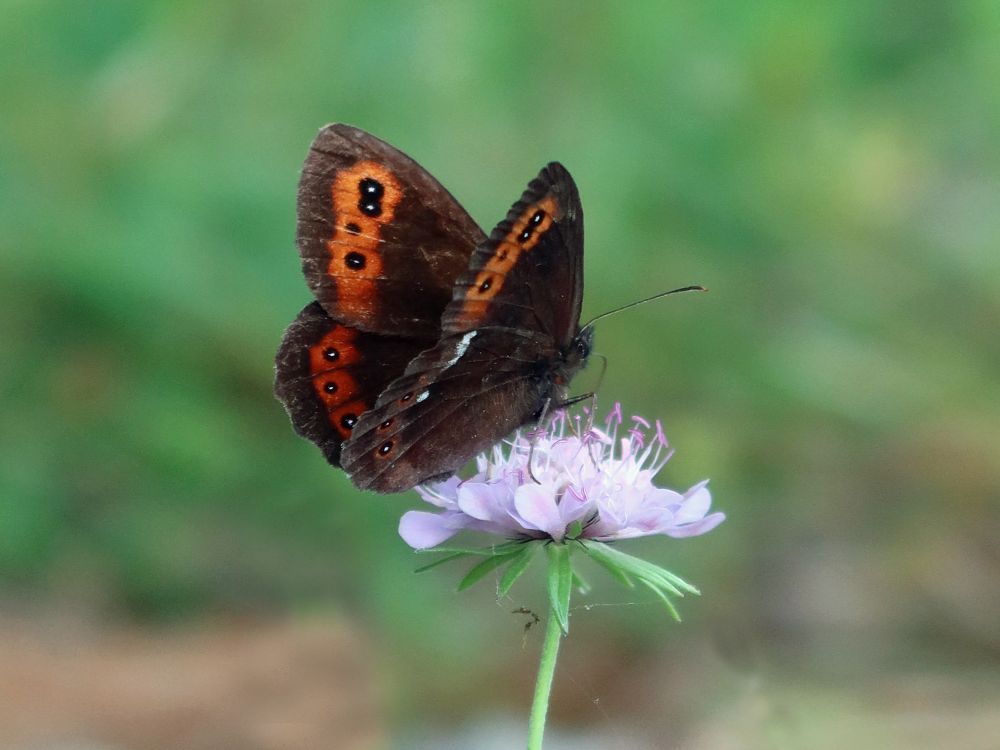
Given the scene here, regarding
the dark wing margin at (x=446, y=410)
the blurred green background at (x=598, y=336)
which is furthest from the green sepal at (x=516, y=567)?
the blurred green background at (x=598, y=336)

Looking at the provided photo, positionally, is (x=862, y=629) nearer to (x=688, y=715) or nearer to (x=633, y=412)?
(x=688, y=715)

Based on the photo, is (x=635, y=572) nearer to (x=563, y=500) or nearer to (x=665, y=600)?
(x=665, y=600)

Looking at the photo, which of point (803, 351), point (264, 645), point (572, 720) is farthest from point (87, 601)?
point (803, 351)

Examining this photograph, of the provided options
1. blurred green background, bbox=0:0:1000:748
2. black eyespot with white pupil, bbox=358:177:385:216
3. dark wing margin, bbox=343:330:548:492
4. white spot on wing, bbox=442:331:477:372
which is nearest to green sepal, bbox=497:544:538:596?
dark wing margin, bbox=343:330:548:492

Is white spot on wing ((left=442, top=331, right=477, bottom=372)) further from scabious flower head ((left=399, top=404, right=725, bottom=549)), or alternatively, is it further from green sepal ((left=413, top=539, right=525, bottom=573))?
green sepal ((left=413, top=539, right=525, bottom=573))

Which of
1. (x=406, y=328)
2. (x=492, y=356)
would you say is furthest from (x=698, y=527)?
(x=406, y=328)

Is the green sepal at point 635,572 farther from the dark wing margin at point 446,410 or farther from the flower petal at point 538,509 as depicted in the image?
the dark wing margin at point 446,410

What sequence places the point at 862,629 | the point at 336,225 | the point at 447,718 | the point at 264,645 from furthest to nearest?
1. the point at 862,629
2. the point at 264,645
3. the point at 447,718
4. the point at 336,225
